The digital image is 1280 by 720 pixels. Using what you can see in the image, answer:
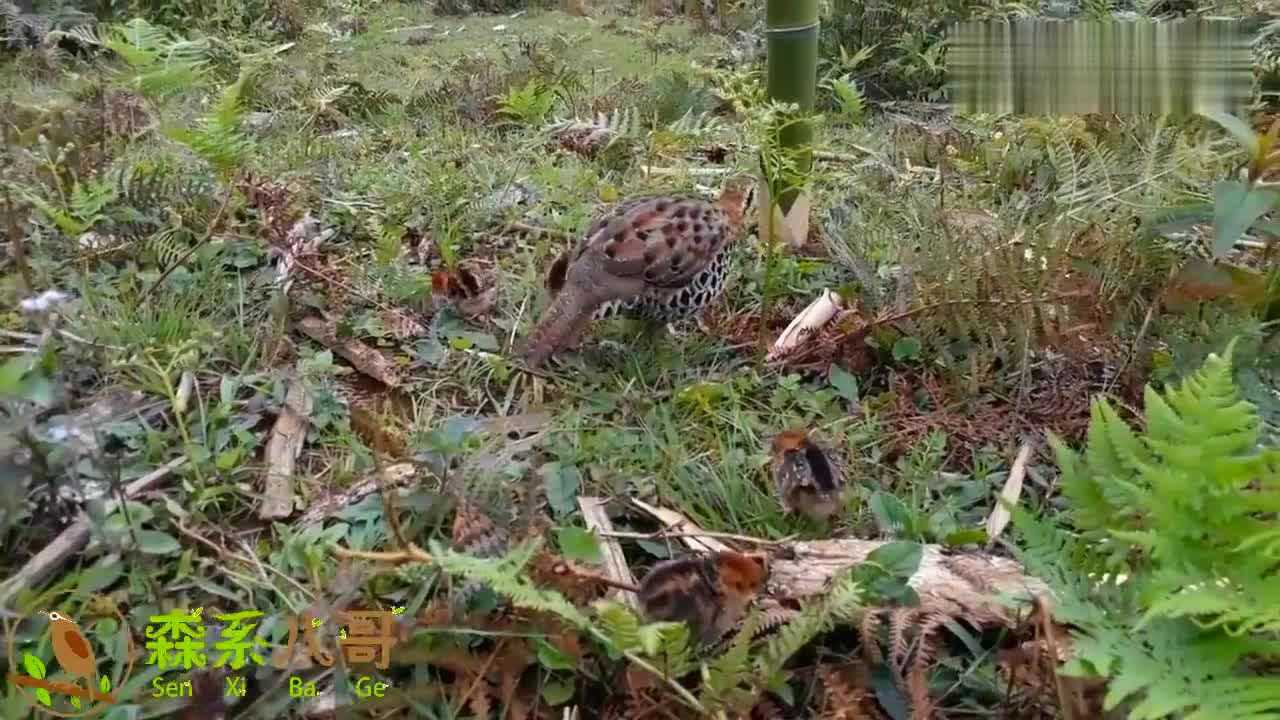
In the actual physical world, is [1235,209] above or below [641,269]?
above

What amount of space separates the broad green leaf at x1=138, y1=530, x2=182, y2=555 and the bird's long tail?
870 millimetres

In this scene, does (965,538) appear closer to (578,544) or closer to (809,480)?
(809,480)

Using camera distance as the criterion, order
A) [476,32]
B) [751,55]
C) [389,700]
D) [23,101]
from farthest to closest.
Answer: [476,32] < [751,55] < [23,101] < [389,700]

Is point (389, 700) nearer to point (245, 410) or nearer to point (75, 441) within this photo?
point (75, 441)

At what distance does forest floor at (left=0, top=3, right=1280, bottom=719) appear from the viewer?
1789mm

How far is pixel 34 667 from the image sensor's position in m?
1.63

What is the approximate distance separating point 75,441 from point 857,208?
2.51 m

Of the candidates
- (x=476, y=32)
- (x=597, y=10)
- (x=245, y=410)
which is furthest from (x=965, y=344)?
(x=597, y=10)

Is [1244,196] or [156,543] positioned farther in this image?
[1244,196]

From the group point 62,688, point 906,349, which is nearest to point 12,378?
point 62,688

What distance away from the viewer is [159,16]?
21.6 ft

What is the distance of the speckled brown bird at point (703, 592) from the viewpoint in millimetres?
1639

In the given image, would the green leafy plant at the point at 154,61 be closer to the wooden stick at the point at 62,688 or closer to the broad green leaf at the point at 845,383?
the wooden stick at the point at 62,688

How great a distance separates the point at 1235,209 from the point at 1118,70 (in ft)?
4.82
